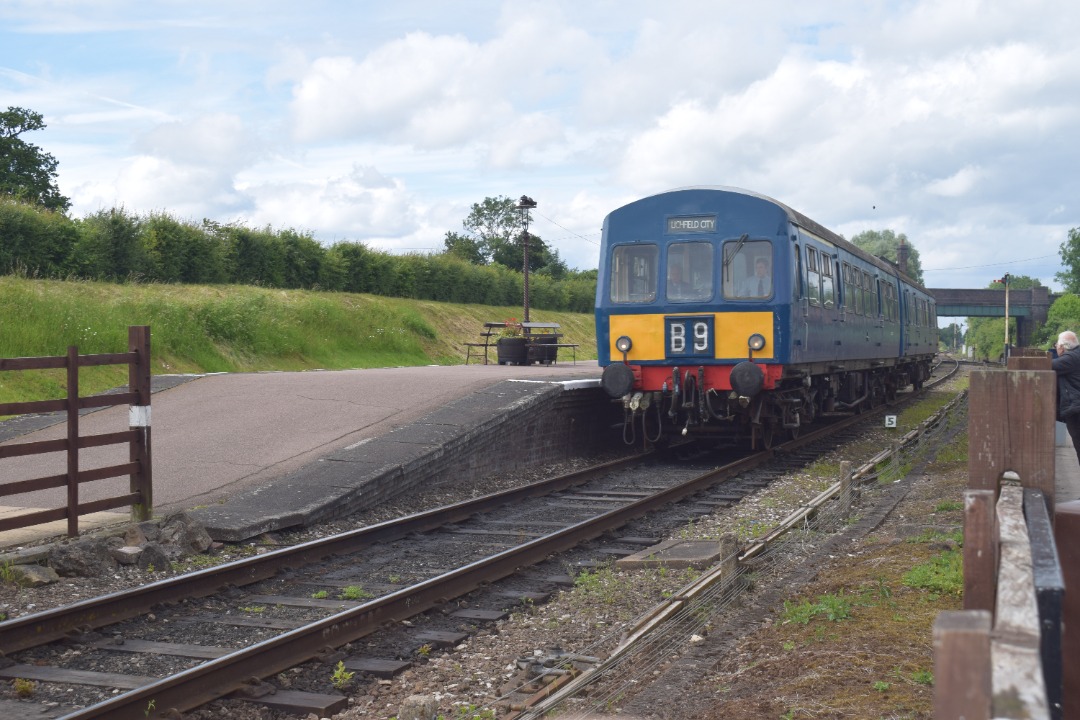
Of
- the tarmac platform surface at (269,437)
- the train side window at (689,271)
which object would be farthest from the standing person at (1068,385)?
the train side window at (689,271)

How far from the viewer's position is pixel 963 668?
180 cm

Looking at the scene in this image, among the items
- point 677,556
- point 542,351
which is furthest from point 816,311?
point 542,351

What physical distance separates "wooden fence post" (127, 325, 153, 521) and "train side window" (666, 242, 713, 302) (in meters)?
7.15

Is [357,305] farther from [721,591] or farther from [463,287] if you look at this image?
[721,591]

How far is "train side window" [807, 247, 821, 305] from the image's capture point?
14994 millimetres

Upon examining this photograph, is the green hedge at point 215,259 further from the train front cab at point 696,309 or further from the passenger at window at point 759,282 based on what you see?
the passenger at window at point 759,282

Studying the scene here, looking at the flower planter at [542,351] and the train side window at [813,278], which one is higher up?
the train side window at [813,278]

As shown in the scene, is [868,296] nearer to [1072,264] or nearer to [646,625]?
[646,625]

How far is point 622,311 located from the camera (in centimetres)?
1465

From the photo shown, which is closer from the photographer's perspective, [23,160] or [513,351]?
[513,351]

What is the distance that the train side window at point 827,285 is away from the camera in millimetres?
15951

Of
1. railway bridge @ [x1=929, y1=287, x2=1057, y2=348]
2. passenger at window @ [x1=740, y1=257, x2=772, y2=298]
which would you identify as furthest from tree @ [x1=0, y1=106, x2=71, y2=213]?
railway bridge @ [x1=929, y1=287, x2=1057, y2=348]

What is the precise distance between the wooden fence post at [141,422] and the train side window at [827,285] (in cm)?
974

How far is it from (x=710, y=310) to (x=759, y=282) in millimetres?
713
